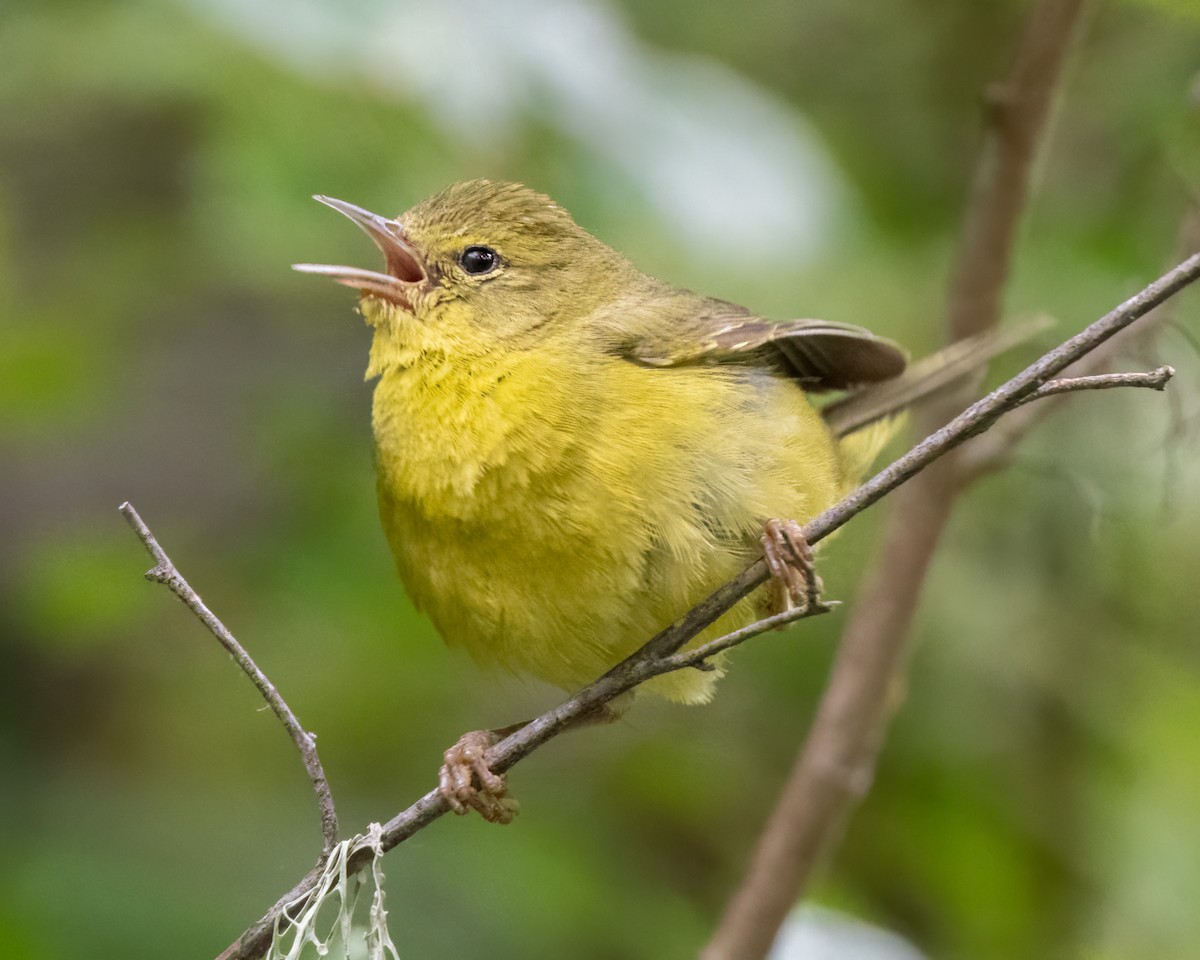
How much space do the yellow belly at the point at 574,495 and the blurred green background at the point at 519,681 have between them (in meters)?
0.46

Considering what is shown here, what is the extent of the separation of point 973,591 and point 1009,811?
2.52ft

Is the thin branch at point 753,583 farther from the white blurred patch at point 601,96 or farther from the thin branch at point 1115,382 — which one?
the white blurred patch at point 601,96

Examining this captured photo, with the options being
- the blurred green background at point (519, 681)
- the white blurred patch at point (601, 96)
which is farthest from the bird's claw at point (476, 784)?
the white blurred patch at point (601, 96)

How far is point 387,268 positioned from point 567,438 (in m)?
0.96

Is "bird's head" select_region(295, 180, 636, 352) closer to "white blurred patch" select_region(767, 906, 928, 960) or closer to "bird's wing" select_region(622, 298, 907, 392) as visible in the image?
"bird's wing" select_region(622, 298, 907, 392)

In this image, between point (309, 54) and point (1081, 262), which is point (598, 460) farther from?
point (1081, 262)

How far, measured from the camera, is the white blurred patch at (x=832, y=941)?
3963 mm

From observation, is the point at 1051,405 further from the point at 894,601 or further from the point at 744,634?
the point at 744,634

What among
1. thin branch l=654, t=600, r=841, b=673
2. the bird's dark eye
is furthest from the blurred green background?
thin branch l=654, t=600, r=841, b=673

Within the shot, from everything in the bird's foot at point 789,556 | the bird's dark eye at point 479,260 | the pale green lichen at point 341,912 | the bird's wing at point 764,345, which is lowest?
the pale green lichen at point 341,912

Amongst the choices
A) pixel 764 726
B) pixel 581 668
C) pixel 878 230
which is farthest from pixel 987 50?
pixel 581 668

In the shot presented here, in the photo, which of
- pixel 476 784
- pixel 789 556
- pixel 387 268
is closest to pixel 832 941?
pixel 476 784

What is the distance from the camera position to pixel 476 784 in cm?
345

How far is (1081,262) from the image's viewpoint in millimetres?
4746
